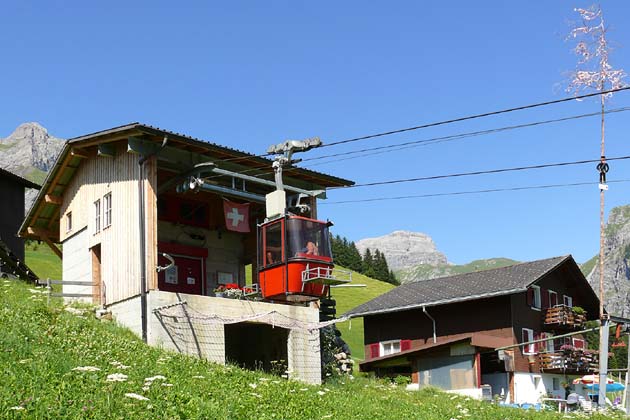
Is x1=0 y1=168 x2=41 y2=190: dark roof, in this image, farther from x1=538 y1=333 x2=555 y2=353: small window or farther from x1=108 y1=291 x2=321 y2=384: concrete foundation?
x1=538 y1=333 x2=555 y2=353: small window

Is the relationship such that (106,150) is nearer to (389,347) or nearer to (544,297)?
(389,347)

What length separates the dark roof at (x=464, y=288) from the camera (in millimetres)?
38438

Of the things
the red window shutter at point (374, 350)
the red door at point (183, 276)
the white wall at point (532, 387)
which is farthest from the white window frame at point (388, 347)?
the red door at point (183, 276)

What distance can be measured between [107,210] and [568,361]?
80.1 feet

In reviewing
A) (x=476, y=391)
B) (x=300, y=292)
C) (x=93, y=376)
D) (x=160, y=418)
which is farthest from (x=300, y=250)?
(x=476, y=391)

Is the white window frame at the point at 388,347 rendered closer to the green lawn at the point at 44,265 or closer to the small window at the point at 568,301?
the small window at the point at 568,301

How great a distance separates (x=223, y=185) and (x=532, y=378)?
65.0 feet

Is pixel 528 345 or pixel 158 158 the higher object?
pixel 158 158

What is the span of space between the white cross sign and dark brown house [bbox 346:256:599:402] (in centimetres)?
1343

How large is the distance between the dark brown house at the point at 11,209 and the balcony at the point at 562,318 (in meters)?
26.8

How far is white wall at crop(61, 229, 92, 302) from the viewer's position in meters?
27.3

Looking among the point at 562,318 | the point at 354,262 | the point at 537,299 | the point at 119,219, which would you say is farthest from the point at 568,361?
the point at 354,262

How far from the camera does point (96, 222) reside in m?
26.8

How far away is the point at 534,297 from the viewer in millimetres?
40969
